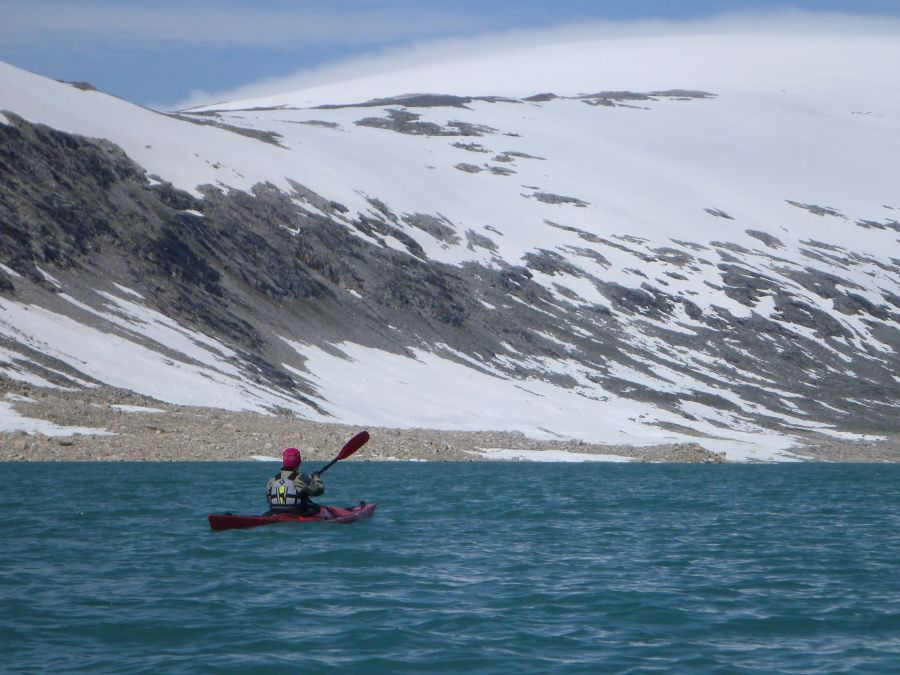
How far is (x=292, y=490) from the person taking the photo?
2616 centimetres

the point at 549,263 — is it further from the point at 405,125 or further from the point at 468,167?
the point at 405,125

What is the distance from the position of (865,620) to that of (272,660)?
8428mm

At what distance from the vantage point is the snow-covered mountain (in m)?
69.1

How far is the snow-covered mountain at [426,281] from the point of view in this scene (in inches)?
2719

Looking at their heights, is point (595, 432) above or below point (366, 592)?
below

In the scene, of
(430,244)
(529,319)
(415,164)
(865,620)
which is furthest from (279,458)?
(415,164)

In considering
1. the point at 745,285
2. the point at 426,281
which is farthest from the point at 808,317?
the point at 426,281

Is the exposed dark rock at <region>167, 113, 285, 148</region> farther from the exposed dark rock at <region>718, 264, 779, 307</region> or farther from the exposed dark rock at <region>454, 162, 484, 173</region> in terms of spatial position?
the exposed dark rock at <region>718, 264, 779, 307</region>

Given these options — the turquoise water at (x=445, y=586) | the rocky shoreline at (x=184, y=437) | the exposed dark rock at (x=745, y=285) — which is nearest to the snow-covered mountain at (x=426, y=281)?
the exposed dark rock at (x=745, y=285)

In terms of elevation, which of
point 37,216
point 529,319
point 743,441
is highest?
point 37,216

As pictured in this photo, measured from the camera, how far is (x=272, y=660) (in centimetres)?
1444

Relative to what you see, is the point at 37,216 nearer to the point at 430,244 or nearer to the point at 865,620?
the point at 430,244

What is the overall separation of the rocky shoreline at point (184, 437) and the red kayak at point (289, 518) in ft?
64.6

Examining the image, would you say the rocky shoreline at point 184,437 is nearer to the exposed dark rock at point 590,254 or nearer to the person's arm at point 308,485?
the person's arm at point 308,485
